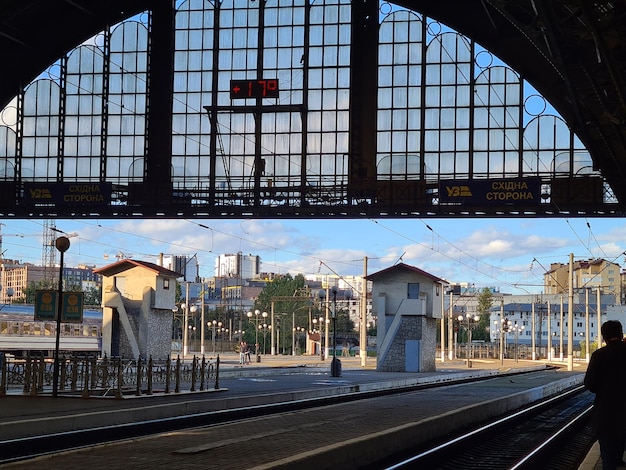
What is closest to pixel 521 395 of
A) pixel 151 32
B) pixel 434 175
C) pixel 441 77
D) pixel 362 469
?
pixel 434 175

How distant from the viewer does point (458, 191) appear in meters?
38.3

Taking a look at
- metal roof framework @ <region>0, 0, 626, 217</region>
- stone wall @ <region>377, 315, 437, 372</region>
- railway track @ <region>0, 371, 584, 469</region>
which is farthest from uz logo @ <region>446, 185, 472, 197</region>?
stone wall @ <region>377, 315, 437, 372</region>

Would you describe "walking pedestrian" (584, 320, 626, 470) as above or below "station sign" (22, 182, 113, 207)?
below

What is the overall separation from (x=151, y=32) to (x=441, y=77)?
1253 cm

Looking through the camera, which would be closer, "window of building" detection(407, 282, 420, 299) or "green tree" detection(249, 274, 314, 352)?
"window of building" detection(407, 282, 420, 299)

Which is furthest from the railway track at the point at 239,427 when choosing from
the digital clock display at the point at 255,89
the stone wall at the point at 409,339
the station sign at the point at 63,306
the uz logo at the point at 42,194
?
the stone wall at the point at 409,339

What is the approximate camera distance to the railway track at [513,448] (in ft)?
55.6

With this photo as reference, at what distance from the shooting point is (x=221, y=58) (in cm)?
4256

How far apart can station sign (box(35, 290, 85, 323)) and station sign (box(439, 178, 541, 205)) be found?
16106 mm

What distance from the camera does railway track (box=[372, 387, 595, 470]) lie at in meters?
16.9

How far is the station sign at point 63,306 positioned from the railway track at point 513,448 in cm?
1125

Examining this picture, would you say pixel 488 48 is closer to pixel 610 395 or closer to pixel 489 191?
pixel 489 191

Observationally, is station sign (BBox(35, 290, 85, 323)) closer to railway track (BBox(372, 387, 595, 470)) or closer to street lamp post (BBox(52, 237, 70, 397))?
street lamp post (BBox(52, 237, 70, 397))

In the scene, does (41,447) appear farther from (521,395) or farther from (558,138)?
(558,138)
